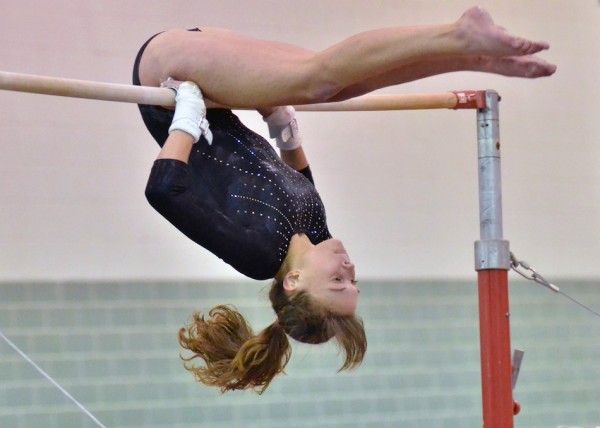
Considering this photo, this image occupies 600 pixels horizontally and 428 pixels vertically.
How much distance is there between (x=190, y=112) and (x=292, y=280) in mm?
517

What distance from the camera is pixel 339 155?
398cm

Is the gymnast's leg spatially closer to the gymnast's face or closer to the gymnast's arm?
the gymnast's arm

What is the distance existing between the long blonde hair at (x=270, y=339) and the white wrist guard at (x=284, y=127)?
393 millimetres

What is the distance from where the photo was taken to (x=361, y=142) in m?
4.01

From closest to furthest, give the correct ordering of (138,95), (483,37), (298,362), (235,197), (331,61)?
(483,37), (331,61), (138,95), (235,197), (298,362)

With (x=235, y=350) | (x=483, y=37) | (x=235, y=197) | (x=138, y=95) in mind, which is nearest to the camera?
(x=483, y=37)

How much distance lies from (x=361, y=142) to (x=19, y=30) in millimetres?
1316

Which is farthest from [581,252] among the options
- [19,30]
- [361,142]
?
[19,30]

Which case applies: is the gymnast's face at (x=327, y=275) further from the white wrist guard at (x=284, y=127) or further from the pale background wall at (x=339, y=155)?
the pale background wall at (x=339, y=155)

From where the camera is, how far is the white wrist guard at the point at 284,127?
8.86 feet

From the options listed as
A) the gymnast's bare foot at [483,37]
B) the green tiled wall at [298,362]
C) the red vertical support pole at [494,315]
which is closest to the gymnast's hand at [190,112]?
the gymnast's bare foot at [483,37]

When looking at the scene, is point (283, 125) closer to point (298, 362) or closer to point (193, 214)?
point (193, 214)

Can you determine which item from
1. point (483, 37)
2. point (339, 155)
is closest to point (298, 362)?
point (339, 155)

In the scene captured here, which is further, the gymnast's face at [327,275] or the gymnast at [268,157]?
the gymnast's face at [327,275]
